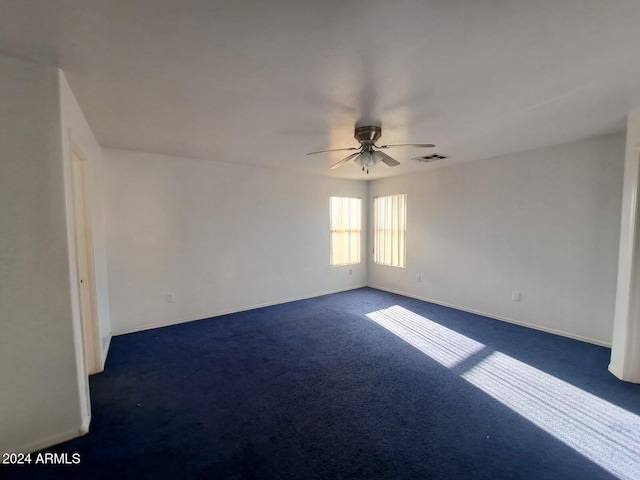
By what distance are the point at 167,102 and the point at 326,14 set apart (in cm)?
157

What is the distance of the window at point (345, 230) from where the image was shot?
590 centimetres

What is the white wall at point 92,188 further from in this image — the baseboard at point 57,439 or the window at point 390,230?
the window at point 390,230

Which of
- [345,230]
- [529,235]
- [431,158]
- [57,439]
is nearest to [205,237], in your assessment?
[57,439]

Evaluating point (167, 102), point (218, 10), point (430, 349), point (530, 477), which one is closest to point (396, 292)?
point (430, 349)

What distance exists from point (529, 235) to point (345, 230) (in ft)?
10.6

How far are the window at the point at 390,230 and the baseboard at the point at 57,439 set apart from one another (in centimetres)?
504

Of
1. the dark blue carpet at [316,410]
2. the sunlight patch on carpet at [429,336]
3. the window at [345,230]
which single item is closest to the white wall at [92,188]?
the dark blue carpet at [316,410]

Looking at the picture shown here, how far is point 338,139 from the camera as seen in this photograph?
3205 millimetres

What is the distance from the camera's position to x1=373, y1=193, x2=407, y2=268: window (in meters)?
5.70

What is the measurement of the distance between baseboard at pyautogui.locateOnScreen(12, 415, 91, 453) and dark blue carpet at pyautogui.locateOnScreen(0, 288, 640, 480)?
5 centimetres

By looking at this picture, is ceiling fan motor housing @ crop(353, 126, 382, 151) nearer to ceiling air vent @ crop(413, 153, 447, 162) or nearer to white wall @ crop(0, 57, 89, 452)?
ceiling air vent @ crop(413, 153, 447, 162)

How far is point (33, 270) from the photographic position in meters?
1.77

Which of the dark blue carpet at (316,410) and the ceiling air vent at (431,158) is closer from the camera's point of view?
the dark blue carpet at (316,410)

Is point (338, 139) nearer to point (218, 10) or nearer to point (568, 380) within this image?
point (218, 10)
